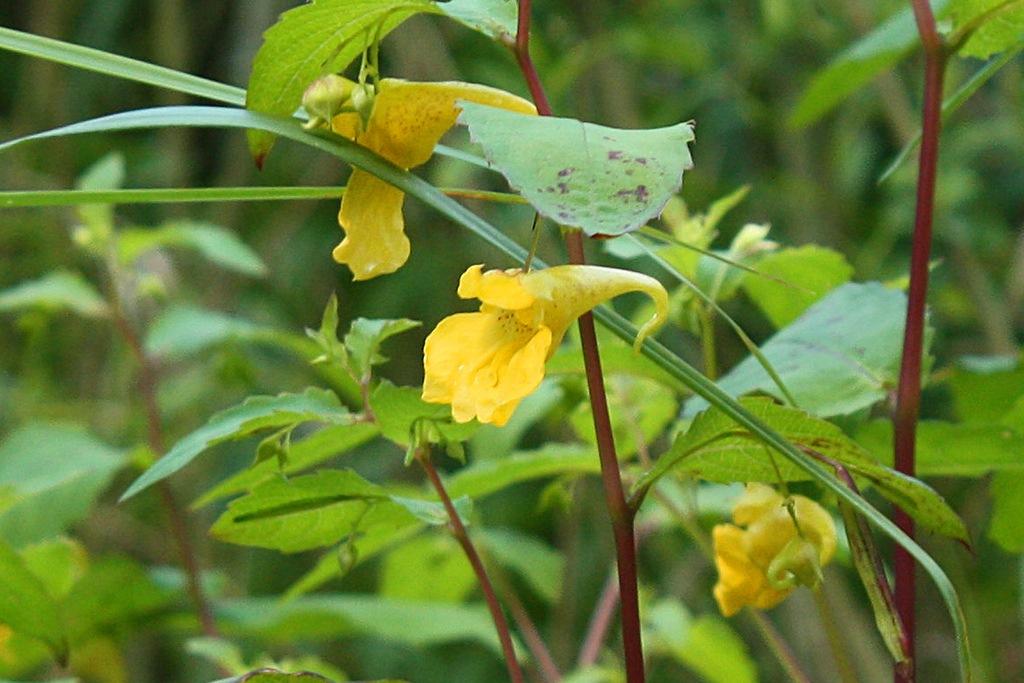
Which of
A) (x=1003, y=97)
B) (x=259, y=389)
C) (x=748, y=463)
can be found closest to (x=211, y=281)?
(x=259, y=389)

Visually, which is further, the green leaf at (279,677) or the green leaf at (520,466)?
the green leaf at (520,466)

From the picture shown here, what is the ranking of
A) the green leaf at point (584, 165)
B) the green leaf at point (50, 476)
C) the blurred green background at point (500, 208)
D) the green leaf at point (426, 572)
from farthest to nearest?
the blurred green background at point (500, 208), the green leaf at point (426, 572), the green leaf at point (50, 476), the green leaf at point (584, 165)

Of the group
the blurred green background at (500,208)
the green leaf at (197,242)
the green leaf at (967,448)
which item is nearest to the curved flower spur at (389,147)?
the green leaf at (967,448)

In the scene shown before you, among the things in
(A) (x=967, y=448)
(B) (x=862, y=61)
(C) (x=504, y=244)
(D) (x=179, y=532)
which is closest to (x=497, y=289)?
(C) (x=504, y=244)

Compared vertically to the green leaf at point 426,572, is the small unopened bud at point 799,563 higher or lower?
higher

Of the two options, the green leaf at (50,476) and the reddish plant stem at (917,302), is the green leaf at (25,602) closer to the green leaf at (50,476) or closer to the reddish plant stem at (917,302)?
the green leaf at (50,476)

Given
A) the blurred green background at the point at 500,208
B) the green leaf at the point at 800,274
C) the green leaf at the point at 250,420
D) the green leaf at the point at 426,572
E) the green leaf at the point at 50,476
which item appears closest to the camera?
the green leaf at the point at 250,420
